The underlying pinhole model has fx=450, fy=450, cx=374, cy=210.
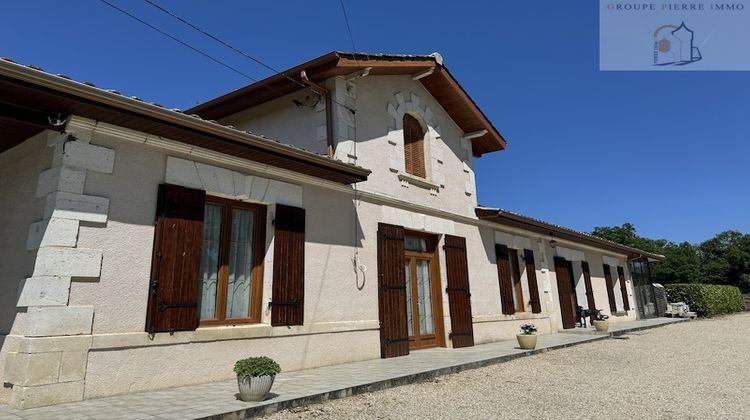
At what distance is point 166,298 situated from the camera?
4746 mm

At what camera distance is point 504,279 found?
10773 millimetres

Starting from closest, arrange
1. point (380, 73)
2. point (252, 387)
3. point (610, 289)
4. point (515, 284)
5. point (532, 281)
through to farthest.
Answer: point (252, 387), point (380, 73), point (515, 284), point (532, 281), point (610, 289)

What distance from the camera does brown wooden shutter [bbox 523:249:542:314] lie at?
11789 millimetres

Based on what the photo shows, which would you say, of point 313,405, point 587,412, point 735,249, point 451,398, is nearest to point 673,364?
point 587,412

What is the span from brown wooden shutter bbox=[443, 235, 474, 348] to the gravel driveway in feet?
4.68

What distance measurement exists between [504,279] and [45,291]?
9109 millimetres

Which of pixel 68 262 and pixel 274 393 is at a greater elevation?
pixel 68 262

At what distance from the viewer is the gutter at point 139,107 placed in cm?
364

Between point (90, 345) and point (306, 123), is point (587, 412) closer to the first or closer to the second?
point (90, 345)

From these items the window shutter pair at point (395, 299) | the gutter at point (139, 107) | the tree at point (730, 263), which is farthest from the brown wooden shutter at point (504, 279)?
the tree at point (730, 263)

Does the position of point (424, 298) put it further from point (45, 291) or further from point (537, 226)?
point (45, 291)

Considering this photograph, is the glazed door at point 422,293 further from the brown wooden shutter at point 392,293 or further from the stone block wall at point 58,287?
the stone block wall at point 58,287

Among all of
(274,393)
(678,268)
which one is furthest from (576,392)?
(678,268)

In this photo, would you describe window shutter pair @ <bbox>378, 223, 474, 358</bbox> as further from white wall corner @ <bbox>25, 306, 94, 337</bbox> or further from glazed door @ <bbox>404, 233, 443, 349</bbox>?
white wall corner @ <bbox>25, 306, 94, 337</bbox>
